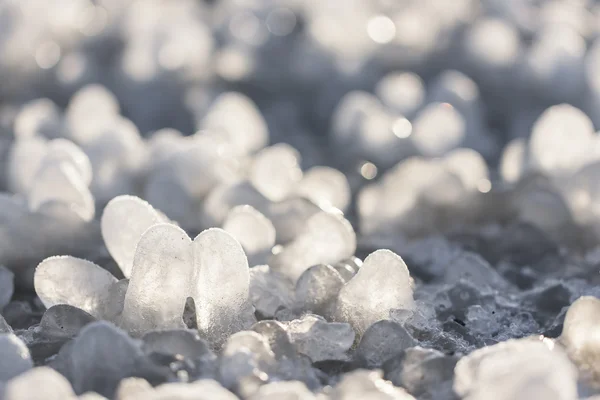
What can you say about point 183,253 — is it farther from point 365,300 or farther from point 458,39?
point 458,39

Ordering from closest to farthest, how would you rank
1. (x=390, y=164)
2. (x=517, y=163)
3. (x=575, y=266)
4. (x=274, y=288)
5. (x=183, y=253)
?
(x=183, y=253), (x=274, y=288), (x=575, y=266), (x=517, y=163), (x=390, y=164)

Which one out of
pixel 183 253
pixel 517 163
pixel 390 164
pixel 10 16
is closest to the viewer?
pixel 183 253

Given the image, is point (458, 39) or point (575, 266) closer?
point (575, 266)

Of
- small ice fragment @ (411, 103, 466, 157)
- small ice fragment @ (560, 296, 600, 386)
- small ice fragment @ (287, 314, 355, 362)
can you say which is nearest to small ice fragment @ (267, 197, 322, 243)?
small ice fragment @ (287, 314, 355, 362)

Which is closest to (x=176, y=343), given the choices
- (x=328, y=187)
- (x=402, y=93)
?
(x=328, y=187)

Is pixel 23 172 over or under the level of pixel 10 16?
under

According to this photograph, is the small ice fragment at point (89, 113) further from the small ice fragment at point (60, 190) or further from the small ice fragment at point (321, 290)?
the small ice fragment at point (321, 290)

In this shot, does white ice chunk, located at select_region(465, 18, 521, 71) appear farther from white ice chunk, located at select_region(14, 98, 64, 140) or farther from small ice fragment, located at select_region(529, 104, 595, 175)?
white ice chunk, located at select_region(14, 98, 64, 140)

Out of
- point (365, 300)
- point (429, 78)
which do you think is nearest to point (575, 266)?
point (365, 300)
